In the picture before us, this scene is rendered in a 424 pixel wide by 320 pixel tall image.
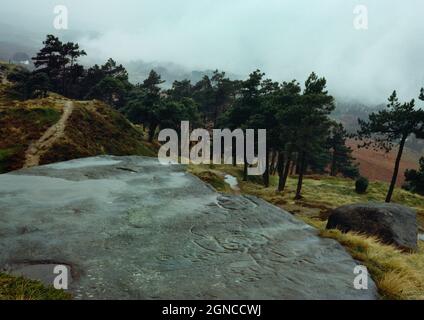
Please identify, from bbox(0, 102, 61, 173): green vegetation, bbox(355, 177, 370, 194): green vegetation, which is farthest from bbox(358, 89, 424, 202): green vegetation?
bbox(0, 102, 61, 173): green vegetation

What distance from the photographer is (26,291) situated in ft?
28.9

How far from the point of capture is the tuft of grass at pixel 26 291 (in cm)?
851

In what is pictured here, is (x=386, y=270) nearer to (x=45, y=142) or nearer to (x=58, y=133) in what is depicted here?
(x=45, y=142)

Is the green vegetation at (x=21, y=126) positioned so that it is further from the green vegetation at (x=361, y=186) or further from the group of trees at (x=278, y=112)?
the green vegetation at (x=361, y=186)

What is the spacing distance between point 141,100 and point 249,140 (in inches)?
1299

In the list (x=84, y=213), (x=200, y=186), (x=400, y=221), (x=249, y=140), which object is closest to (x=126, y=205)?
(x=84, y=213)

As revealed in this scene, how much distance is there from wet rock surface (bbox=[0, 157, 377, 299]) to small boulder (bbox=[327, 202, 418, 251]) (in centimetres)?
553

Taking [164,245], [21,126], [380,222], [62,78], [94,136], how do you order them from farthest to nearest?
[62,78], [94,136], [21,126], [380,222], [164,245]

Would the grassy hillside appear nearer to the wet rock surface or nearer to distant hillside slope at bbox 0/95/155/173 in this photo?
distant hillside slope at bbox 0/95/155/173

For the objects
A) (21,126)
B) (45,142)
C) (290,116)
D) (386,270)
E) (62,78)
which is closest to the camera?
(386,270)

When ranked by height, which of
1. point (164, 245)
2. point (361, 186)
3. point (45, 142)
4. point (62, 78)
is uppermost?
point (62, 78)

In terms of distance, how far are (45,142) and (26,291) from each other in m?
39.1

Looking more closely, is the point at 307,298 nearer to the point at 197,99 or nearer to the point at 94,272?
the point at 94,272

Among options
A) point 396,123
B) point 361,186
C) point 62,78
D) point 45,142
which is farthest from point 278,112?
point 62,78
